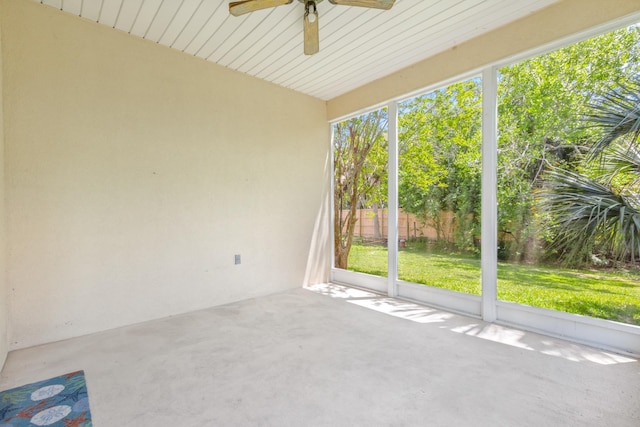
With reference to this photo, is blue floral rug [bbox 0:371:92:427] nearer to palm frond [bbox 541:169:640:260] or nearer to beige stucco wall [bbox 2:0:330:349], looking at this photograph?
beige stucco wall [bbox 2:0:330:349]

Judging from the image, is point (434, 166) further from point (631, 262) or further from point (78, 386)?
point (78, 386)

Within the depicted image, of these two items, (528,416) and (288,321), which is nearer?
(528,416)

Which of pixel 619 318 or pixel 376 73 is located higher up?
pixel 376 73

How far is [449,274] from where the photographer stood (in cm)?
325

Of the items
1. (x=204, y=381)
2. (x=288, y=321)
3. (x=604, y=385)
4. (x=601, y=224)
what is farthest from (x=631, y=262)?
(x=204, y=381)

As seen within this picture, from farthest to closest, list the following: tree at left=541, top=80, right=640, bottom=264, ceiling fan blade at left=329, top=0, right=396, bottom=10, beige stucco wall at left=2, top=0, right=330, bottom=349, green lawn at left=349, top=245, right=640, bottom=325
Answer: beige stucco wall at left=2, top=0, right=330, bottom=349
green lawn at left=349, top=245, right=640, bottom=325
tree at left=541, top=80, right=640, bottom=264
ceiling fan blade at left=329, top=0, right=396, bottom=10

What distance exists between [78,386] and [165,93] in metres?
2.53

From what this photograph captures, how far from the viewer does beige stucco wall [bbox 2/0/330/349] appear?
239cm

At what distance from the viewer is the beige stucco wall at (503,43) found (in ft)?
7.32

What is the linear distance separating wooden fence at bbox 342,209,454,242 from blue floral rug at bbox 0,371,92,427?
3.09 meters

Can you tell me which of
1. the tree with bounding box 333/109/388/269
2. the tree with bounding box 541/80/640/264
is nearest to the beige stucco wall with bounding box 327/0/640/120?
the tree with bounding box 333/109/388/269

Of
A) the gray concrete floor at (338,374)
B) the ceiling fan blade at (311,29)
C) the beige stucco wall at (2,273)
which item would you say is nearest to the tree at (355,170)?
the gray concrete floor at (338,374)

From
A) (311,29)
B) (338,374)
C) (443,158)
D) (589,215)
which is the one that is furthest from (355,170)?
(338,374)

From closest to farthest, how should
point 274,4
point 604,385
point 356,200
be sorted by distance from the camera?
1. point 604,385
2. point 274,4
3. point 356,200
